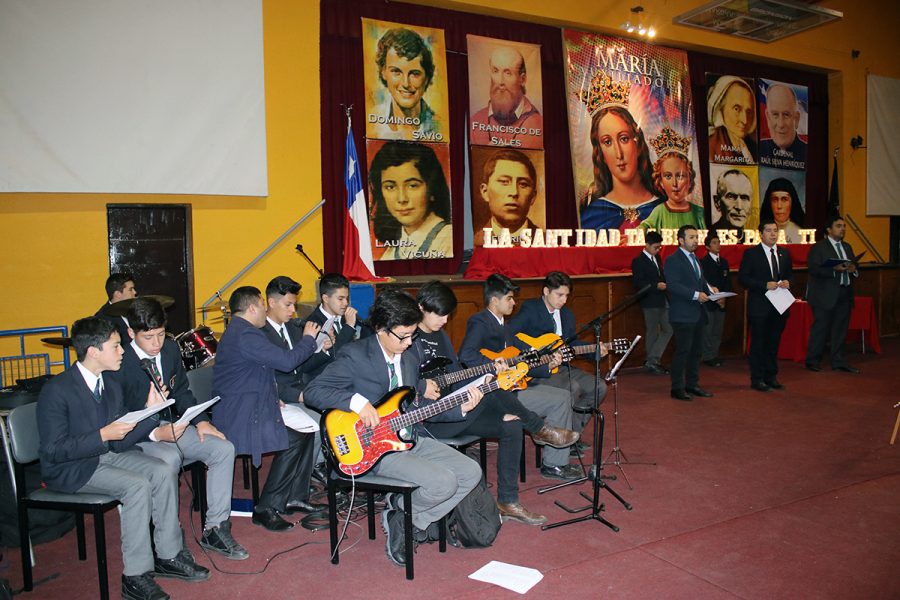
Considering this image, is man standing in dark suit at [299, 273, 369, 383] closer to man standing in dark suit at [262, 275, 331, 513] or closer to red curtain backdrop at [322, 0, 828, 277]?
man standing in dark suit at [262, 275, 331, 513]

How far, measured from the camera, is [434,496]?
11.2ft

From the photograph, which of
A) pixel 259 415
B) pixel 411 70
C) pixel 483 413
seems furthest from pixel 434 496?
pixel 411 70

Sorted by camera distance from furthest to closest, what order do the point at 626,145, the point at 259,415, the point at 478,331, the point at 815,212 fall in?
the point at 815,212
the point at 626,145
the point at 478,331
the point at 259,415

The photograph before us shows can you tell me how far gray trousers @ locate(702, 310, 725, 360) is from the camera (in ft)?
29.2

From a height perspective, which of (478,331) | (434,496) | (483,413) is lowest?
(434,496)

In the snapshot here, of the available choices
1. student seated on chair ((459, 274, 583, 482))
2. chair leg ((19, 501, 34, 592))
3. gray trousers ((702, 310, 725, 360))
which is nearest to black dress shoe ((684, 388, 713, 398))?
gray trousers ((702, 310, 725, 360))

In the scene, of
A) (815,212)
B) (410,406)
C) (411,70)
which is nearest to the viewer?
(410,406)

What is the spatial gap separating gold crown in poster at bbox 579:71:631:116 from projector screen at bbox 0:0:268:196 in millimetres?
4856

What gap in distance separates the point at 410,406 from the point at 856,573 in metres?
2.37

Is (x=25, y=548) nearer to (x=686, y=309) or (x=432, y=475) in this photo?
(x=432, y=475)

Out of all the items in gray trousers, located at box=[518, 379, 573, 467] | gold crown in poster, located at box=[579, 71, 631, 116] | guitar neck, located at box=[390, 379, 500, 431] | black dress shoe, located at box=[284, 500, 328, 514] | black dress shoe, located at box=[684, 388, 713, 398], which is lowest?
black dress shoe, located at box=[284, 500, 328, 514]

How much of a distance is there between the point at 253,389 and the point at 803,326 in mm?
7868

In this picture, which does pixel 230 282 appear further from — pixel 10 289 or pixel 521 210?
pixel 521 210

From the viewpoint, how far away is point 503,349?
4664mm
